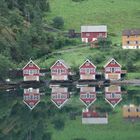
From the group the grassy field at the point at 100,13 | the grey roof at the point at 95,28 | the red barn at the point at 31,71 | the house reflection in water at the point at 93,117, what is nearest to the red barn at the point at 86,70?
the red barn at the point at 31,71

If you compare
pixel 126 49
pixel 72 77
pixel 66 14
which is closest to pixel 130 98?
pixel 72 77

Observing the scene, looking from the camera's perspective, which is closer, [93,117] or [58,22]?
[93,117]

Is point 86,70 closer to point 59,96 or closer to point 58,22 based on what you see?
point 59,96

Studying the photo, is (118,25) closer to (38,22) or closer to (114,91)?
(38,22)

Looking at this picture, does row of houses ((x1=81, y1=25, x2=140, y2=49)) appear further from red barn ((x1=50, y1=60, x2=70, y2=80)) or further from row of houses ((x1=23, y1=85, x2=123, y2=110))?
row of houses ((x1=23, y1=85, x2=123, y2=110))

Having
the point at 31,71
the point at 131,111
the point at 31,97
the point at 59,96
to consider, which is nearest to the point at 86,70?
the point at 31,71
